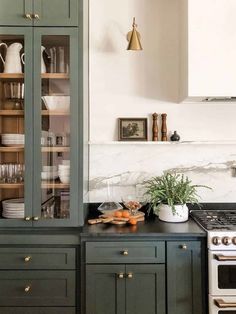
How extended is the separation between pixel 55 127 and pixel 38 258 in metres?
0.86

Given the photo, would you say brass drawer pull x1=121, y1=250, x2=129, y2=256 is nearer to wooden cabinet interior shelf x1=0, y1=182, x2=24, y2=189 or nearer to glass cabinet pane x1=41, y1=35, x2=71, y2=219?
glass cabinet pane x1=41, y1=35, x2=71, y2=219

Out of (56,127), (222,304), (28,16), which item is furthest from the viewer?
(56,127)

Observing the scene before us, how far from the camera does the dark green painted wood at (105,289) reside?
183 centimetres

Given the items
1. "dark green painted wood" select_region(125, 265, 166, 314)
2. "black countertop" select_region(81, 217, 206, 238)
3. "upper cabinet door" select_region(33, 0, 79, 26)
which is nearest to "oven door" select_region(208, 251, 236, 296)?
"black countertop" select_region(81, 217, 206, 238)

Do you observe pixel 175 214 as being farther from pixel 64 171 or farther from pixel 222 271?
pixel 64 171

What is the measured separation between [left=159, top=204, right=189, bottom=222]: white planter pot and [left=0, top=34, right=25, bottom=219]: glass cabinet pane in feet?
3.27

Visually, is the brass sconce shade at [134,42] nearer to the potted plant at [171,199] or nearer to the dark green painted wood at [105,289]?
the potted plant at [171,199]

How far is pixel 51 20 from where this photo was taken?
1914 mm

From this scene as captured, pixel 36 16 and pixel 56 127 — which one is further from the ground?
pixel 36 16

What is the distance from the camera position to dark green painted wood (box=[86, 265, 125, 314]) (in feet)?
5.99

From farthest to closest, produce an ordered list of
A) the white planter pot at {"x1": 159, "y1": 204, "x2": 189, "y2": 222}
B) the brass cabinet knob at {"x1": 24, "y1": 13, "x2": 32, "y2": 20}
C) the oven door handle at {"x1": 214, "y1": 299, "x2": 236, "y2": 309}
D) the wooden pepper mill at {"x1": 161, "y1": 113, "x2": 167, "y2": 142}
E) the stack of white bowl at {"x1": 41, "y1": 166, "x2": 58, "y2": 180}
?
1. the wooden pepper mill at {"x1": 161, "y1": 113, "x2": 167, "y2": 142}
2. the white planter pot at {"x1": 159, "y1": 204, "x2": 189, "y2": 222}
3. the stack of white bowl at {"x1": 41, "y1": 166, "x2": 58, "y2": 180}
4. the brass cabinet knob at {"x1": 24, "y1": 13, "x2": 32, "y2": 20}
5. the oven door handle at {"x1": 214, "y1": 299, "x2": 236, "y2": 309}

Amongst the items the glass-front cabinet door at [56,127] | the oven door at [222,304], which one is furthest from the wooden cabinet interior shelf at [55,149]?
the oven door at [222,304]

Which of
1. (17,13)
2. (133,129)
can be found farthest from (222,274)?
(17,13)

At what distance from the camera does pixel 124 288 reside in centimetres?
183
